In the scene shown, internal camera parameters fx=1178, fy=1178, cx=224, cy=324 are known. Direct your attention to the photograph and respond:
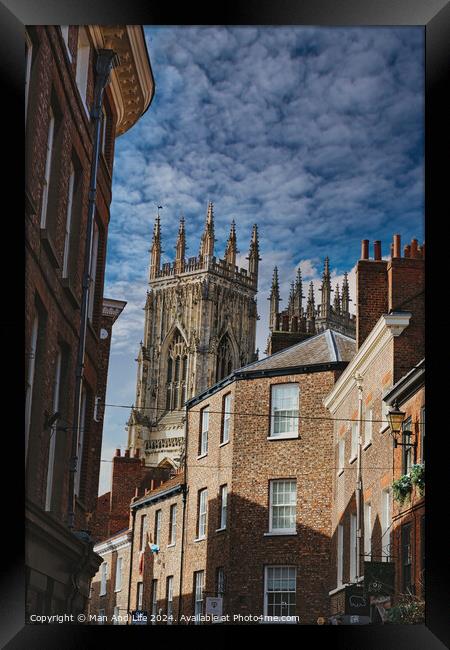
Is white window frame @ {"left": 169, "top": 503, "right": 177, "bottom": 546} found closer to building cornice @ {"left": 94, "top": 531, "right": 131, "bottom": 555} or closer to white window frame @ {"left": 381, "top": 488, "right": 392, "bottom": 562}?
Answer: building cornice @ {"left": 94, "top": 531, "right": 131, "bottom": 555}

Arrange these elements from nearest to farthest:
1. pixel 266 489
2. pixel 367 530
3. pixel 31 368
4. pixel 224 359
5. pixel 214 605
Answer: pixel 31 368 < pixel 367 530 < pixel 214 605 < pixel 266 489 < pixel 224 359

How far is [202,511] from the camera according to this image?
95.1 feet

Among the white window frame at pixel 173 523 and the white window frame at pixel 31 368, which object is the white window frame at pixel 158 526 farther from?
the white window frame at pixel 31 368

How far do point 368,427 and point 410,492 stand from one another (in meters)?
3.58

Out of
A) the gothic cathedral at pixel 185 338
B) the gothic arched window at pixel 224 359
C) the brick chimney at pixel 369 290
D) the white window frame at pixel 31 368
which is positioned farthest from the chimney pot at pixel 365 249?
the gothic arched window at pixel 224 359

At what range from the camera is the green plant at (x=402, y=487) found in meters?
18.6

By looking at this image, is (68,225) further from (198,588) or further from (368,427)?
(198,588)

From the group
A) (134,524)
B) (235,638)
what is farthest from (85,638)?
(134,524)

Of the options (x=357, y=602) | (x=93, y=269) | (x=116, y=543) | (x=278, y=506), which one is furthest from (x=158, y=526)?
(x=93, y=269)

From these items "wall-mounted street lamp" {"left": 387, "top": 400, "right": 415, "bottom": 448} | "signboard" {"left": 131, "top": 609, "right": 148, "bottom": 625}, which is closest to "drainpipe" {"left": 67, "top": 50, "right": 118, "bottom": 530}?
Answer: "wall-mounted street lamp" {"left": 387, "top": 400, "right": 415, "bottom": 448}

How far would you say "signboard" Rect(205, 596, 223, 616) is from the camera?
84.6ft

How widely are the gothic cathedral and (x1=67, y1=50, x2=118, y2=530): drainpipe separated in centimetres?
2211

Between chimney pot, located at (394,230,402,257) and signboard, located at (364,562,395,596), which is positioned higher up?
chimney pot, located at (394,230,402,257)
